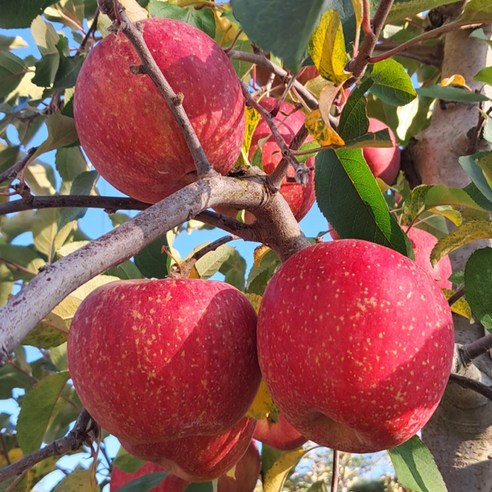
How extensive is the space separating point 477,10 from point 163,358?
544mm

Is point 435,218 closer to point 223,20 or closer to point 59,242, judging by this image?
point 223,20

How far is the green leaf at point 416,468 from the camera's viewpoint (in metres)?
0.90

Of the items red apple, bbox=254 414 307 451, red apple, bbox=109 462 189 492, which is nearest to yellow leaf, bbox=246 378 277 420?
red apple, bbox=109 462 189 492


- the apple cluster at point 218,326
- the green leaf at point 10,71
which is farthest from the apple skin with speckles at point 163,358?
the green leaf at point 10,71

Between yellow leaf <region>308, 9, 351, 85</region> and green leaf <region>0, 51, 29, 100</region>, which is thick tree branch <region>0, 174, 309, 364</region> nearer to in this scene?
yellow leaf <region>308, 9, 351, 85</region>

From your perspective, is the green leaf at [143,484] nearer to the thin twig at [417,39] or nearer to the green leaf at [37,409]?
the green leaf at [37,409]

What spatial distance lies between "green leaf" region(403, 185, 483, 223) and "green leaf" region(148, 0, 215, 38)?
0.40 meters

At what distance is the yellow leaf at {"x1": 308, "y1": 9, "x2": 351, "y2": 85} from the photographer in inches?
28.0

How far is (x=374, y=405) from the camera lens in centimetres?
70

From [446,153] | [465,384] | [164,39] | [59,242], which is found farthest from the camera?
[59,242]

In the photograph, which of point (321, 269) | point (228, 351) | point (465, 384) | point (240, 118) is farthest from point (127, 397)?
point (465, 384)

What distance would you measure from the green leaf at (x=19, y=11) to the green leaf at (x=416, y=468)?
2.50ft

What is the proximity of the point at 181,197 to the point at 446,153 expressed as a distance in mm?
1115

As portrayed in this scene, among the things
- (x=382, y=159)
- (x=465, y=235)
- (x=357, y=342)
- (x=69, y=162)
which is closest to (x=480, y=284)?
(x=465, y=235)
